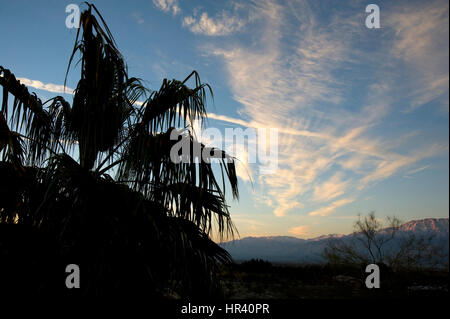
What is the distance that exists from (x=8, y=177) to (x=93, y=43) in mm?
1702

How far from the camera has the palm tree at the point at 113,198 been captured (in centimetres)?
268

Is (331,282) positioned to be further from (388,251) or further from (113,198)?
(113,198)

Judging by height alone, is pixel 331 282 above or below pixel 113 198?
below

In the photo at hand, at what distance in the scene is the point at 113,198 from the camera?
2975 mm

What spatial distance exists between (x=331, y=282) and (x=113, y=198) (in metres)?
13.0

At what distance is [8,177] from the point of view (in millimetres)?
3021

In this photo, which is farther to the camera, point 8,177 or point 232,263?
point 232,263

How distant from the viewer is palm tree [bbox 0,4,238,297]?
2680 millimetres

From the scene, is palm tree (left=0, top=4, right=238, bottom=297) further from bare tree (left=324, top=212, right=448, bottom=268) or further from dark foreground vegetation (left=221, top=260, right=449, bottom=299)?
bare tree (left=324, top=212, right=448, bottom=268)

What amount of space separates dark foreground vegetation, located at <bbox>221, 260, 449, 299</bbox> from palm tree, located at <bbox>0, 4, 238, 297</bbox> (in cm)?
698

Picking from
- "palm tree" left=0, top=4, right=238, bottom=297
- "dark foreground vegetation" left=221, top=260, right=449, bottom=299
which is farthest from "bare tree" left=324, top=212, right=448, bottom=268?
"palm tree" left=0, top=4, right=238, bottom=297

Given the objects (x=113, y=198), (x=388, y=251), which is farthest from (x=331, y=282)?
(x=113, y=198)
